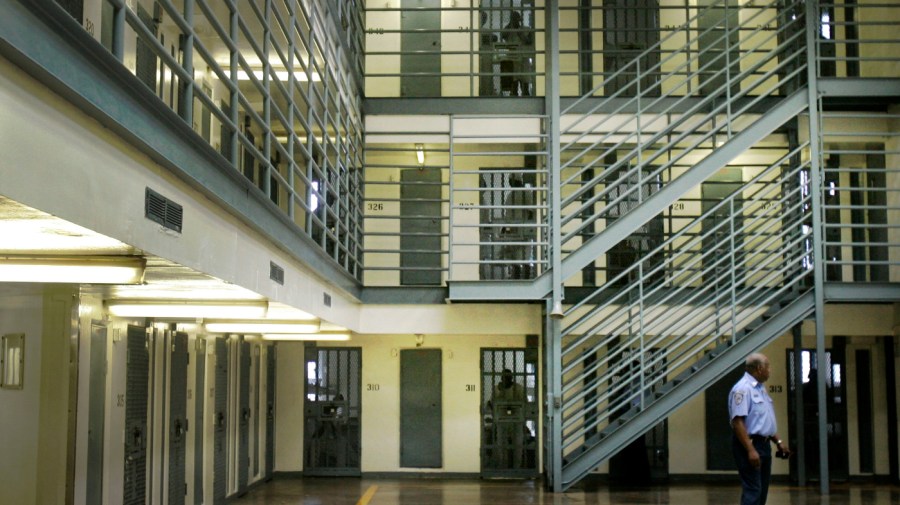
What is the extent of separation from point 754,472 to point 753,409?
422 mm

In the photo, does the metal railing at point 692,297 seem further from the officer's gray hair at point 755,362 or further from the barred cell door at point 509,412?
the officer's gray hair at point 755,362

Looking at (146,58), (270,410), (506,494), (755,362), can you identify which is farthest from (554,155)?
(146,58)

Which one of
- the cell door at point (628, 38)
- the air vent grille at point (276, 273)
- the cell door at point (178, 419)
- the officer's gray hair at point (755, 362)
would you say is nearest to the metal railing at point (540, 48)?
the cell door at point (628, 38)

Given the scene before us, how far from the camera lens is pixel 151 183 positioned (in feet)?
10.9

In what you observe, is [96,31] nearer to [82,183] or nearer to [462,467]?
[82,183]

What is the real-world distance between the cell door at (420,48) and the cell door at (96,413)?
6.75m

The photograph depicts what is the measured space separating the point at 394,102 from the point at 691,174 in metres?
3.42

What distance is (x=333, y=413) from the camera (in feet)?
41.6

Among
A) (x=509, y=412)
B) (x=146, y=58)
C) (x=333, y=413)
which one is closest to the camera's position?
(x=146, y=58)

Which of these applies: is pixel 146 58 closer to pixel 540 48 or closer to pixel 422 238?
pixel 422 238

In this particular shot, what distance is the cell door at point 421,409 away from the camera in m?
12.5

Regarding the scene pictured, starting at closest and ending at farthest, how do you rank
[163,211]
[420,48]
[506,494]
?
1. [163,211]
2. [506,494]
3. [420,48]

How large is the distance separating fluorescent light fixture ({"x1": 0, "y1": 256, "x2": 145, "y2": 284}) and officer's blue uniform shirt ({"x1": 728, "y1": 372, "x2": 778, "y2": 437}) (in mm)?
4412

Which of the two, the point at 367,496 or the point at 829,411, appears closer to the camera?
the point at 367,496
